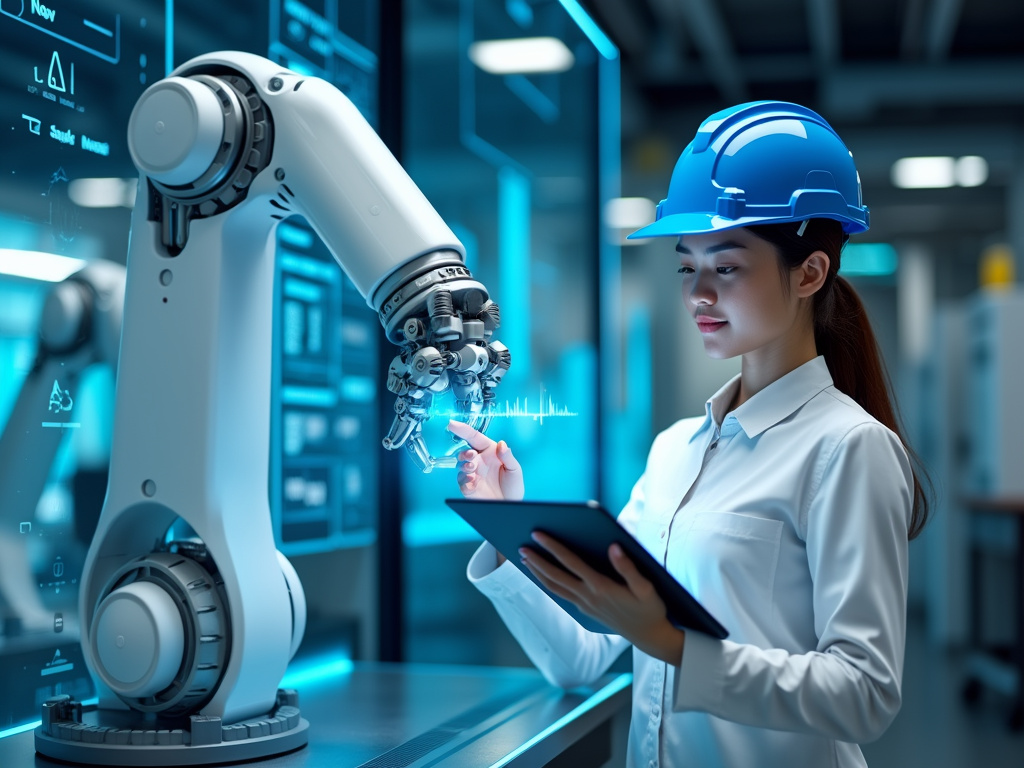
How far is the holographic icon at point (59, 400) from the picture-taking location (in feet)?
4.12

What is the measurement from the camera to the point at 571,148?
2842 millimetres

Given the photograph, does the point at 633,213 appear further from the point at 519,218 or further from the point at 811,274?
the point at 811,274

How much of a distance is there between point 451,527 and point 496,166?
2.80ft

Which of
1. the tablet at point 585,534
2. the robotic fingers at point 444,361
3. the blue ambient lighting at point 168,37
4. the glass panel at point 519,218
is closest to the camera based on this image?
the tablet at point 585,534

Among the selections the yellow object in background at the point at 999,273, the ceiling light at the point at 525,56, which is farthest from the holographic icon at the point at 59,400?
the yellow object in background at the point at 999,273

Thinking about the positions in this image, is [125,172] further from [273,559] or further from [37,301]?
[273,559]

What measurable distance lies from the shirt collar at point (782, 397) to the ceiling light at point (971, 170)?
605cm

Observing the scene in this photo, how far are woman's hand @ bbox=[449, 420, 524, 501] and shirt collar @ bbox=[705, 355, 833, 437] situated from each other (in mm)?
282

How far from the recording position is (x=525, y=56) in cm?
269

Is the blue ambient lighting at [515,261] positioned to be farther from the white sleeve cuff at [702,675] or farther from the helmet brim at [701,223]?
the white sleeve cuff at [702,675]

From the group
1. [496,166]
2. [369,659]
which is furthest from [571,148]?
[369,659]

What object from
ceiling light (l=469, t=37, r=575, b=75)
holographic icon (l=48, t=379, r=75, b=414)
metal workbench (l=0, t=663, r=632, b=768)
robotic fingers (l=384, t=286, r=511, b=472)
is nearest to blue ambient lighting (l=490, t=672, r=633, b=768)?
metal workbench (l=0, t=663, r=632, b=768)

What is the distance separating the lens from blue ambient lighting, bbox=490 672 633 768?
1.18 meters

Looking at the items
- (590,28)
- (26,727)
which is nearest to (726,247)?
(26,727)
